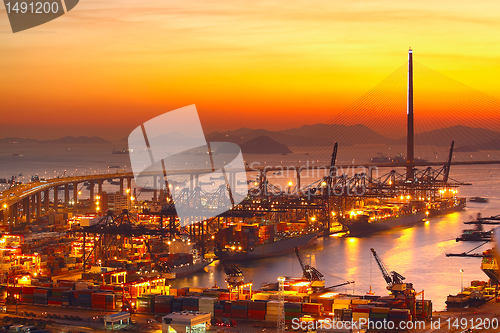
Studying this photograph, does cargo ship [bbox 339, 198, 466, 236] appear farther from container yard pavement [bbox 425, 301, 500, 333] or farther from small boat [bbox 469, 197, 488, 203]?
container yard pavement [bbox 425, 301, 500, 333]

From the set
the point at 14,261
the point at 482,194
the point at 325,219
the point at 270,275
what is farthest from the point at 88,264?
the point at 482,194

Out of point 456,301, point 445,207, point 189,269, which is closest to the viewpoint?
point 456,301

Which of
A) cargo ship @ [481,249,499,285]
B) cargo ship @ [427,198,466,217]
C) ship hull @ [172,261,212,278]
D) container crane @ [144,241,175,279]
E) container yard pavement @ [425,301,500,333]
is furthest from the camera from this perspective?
cargo ship @ [427,198,466,217]

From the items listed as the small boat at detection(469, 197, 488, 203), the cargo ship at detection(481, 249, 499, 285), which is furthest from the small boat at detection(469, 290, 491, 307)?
the small boat at detection(469, 197, 488, 203)

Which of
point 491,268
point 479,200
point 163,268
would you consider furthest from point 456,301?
point 479,200

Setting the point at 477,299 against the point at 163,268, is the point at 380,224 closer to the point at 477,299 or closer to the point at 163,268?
the point at 163,268

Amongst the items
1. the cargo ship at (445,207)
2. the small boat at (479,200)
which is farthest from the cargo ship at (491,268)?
the small boat at (479,200)

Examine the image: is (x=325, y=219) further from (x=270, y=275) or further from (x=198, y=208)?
(x=270, y=275)
